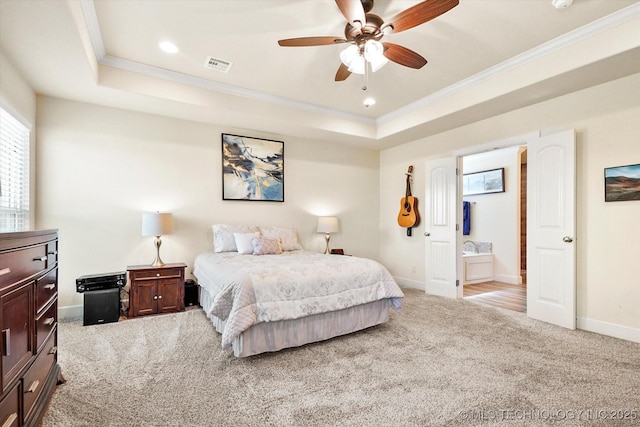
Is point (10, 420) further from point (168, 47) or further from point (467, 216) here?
point (467, 216)

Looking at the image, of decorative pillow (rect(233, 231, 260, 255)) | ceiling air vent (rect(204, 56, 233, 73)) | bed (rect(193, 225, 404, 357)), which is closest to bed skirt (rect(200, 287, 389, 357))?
bed (rect(193, 225, 404, 357))

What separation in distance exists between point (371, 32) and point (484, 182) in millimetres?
5175

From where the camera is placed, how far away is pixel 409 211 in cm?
522

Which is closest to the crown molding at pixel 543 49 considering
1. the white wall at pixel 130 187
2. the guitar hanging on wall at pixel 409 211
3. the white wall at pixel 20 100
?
the guitar hanging on wall at pixel 409 211

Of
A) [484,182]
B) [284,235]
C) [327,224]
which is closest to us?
[284,235]

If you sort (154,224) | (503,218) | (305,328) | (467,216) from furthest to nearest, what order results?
(467,216) → (503,218) → (154,224) → (305,328)

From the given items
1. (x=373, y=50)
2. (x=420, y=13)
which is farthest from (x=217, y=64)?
(x=420, y=13)

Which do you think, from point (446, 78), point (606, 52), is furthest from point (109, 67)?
point (606, 52)

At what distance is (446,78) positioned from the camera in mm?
3652

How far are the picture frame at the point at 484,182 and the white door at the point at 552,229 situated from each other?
8.65 ft

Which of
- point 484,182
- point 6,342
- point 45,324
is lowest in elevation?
point 45,324

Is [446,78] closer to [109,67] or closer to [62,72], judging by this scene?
[109,67]

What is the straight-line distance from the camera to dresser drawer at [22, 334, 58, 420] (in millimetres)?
1456

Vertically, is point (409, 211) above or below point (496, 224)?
above
